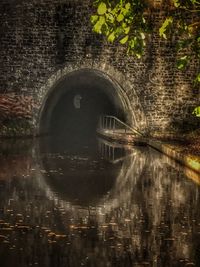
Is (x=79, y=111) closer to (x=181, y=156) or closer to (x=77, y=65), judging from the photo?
(x=77, y=65)

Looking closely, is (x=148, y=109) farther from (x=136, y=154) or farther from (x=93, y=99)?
(x=93, y=99)

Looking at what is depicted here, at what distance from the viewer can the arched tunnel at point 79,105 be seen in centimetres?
2967

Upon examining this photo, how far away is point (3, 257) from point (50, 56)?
72.1ft

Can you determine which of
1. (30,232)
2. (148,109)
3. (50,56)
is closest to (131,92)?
(148,109)

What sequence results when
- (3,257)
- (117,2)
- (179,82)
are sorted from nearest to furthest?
(3,257), (117,2), (179,82)

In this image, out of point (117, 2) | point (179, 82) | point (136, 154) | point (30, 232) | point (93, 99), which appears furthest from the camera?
point (93, 99)

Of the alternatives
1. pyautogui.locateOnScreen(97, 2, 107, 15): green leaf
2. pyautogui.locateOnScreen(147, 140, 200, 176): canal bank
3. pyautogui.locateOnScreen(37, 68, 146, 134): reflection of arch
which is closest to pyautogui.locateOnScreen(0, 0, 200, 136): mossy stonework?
pyautogui.locateOnScreen(37, 68, 146, 134): reflection of arch

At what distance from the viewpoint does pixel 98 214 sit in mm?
9656

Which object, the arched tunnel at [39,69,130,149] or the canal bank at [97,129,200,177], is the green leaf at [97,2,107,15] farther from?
the arched tunnel at [39,69,130,149]

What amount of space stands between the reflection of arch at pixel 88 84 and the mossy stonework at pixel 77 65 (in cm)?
7

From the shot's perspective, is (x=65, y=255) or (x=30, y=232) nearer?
(x=65, y=255)

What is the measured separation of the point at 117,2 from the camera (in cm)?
1092

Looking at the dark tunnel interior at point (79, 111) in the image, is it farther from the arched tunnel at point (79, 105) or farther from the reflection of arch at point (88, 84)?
the reflection of arch at point (88, 84)

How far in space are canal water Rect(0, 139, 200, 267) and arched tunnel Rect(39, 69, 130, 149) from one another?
1249 cm
